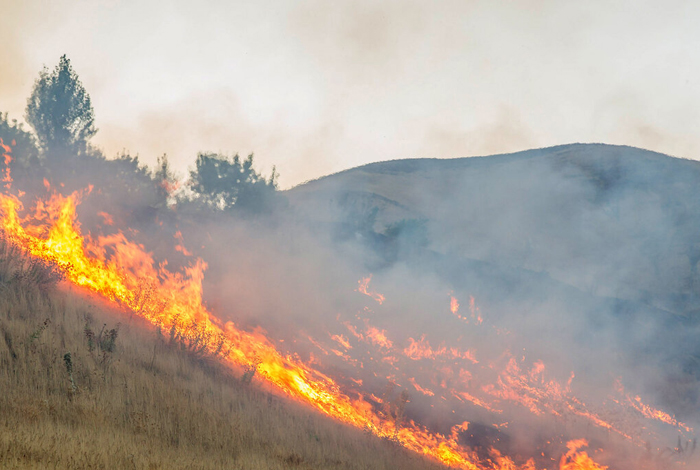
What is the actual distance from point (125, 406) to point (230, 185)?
2555 centimetres

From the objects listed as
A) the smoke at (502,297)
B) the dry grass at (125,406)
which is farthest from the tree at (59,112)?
the dry grass at (125,406)

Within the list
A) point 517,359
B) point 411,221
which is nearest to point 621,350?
point 517,359

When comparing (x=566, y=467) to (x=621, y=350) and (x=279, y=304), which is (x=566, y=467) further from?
(x=621, y=350)

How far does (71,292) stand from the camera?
10.0 m

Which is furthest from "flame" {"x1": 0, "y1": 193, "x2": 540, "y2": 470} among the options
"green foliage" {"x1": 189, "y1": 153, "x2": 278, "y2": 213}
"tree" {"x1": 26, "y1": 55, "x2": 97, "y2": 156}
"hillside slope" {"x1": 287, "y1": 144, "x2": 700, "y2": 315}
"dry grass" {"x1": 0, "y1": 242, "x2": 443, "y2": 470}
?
"hillside slope" {"x1": 287, "y1": 144, "x2": 700, "y2": 315}

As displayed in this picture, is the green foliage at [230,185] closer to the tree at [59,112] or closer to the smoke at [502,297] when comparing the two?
the smoke at [502,297]

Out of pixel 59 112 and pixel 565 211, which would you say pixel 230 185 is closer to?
pixel 59 112

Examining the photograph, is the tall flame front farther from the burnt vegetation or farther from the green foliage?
the green foliage

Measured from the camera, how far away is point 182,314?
14359 mm

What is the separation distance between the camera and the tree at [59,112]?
23.3 meters

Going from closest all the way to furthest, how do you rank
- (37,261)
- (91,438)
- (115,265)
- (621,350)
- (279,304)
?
1. (91,438)
2. (37,261)
3. (115,265)
4. (279,304)
5. (621,350)

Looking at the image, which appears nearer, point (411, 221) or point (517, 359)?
point (517, 359)

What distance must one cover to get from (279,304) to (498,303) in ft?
56.7

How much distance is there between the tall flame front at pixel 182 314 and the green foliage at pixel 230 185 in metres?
12.7
